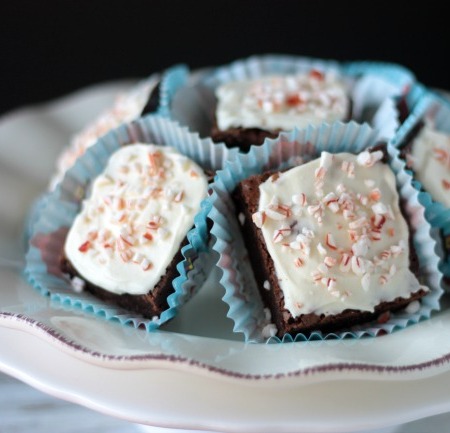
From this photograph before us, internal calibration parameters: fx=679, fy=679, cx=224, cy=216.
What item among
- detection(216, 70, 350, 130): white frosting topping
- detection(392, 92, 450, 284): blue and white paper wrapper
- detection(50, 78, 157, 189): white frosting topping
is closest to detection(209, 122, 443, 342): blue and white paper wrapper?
detection(392, 92, 450, 284): blue and white paper wrapper

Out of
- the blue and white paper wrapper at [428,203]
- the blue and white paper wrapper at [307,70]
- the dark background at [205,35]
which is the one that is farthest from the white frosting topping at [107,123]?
the dark background at [205,35]

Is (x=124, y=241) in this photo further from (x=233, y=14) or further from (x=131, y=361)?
(x=233, y=14)

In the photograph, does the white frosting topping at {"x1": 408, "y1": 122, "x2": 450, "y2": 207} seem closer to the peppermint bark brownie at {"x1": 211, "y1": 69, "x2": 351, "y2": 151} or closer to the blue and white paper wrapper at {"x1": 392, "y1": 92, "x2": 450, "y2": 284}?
the blue and white paper wrapper at {"x1": 392, "y1": 92, "x2": 450, "y2": 284}

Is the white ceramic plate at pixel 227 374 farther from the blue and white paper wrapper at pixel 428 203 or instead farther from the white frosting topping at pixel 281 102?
the white frosting topping at pixel 281 102

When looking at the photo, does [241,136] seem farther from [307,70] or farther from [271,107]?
[307,70]

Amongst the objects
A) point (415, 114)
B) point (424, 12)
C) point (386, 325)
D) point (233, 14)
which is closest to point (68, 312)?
point (386, 325)

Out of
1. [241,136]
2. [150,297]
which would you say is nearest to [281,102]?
[241,136]

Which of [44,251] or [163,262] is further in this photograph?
[44,251]
